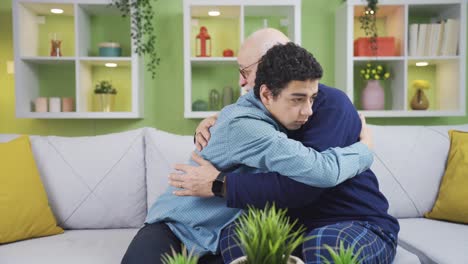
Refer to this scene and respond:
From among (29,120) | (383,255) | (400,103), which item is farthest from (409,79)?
(29,120)

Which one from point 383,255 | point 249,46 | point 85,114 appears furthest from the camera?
point 85,114

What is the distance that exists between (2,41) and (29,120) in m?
0.58

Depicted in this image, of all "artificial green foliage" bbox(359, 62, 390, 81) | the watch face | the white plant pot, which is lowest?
the white plant pot

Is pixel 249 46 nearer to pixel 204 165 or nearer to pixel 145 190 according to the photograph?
pixel 204 165

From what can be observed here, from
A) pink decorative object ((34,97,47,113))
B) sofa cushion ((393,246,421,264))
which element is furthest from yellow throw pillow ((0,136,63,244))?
sofa cushion ((393,246,421,264))

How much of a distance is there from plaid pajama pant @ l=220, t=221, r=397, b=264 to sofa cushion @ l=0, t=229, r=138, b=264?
54cm

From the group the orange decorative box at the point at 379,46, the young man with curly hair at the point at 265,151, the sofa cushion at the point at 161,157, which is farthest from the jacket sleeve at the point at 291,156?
the orange decorative box at the point at 379,46

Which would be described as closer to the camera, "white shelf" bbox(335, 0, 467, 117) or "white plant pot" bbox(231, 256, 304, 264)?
"white plant pot" bbox(231, 256, 304, 264)

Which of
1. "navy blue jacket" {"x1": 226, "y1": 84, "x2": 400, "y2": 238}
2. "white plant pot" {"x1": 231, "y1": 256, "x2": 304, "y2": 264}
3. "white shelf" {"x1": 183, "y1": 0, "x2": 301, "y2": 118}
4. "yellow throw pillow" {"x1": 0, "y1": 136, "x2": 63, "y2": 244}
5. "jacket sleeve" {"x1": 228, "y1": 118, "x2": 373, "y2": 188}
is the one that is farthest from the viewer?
"white shelf" {"x1": 183, "y1": 0, "x2": 301, "y2": 118}

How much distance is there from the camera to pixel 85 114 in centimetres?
318

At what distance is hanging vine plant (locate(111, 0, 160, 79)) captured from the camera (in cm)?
312

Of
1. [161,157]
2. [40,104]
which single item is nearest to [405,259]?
[161,157]

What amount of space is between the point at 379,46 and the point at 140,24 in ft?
5.20

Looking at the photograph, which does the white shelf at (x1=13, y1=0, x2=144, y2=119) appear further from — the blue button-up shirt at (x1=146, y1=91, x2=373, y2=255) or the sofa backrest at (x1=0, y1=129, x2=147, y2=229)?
the blue button-up shirt at (x1=146, y1=91, x2=373, y2=255)
